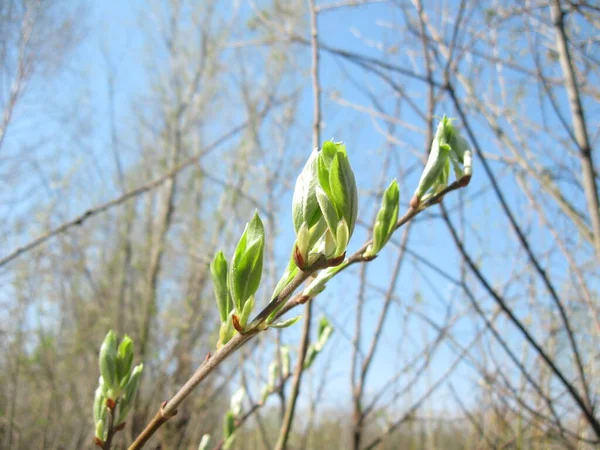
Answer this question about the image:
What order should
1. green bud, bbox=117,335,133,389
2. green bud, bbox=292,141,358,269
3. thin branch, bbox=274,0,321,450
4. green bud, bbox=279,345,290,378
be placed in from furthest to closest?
1. green bud, bbox=279,345,290,378
2. thin branch, bbox=274,0,321,450
3. green bud, bbox=117,335,133,389
4. green bud, bbox=292,141,358,269

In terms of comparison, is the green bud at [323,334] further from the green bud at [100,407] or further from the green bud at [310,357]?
the green bud at [100,407]

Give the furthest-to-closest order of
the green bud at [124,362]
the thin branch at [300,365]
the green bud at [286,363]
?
the green bud at [286,363]
the thin branch at [300,365]
the green bud at [124,362]

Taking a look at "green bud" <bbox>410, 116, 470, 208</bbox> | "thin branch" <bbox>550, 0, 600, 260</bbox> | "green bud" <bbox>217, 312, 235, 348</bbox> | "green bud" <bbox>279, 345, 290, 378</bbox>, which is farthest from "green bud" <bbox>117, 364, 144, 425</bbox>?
"thin branch" <bbox>550, 0, 600, 260</bbox>

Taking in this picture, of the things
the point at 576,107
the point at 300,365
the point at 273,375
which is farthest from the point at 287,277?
the point at 576,107

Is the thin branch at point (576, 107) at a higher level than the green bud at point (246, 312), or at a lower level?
higher

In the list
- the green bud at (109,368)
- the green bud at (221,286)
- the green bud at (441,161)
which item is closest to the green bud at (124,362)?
the green bud at (109,368)

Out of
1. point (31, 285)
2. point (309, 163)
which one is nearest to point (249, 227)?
point (309, 163)

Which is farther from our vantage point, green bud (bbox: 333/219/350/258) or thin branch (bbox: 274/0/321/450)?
thin branch (bbox: 274/0/321/450)

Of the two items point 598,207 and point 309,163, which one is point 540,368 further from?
point 309,163

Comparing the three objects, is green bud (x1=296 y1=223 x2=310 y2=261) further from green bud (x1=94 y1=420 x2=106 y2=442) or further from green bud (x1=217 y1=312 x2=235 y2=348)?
green bud (x1=94 y1=420 x2=106 y2=442)

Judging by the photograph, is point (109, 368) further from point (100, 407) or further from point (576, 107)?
point (576, 107)
